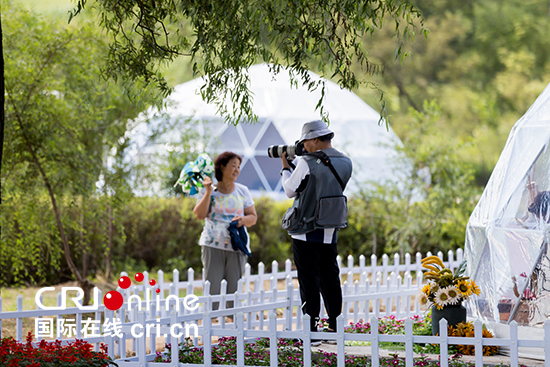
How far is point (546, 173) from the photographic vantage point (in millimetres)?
5113

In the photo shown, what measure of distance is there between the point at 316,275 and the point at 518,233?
5.67 ft

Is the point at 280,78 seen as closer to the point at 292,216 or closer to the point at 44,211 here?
the point at 44,211

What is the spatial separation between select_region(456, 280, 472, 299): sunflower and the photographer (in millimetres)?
1045

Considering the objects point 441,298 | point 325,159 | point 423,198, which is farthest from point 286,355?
point 423,198

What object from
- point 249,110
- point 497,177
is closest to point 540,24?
point 497,177

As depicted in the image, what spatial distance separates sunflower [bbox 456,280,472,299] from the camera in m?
5.02

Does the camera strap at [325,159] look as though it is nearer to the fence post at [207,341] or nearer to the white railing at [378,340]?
the white railing at [378,340]

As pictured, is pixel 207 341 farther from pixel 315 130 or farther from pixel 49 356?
pixel 315 130

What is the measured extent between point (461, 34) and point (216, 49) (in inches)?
1019

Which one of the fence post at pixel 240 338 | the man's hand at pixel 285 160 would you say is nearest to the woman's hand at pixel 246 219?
the man's hand at pixel 285 160

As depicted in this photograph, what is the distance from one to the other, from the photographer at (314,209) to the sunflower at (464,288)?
3.43 feet

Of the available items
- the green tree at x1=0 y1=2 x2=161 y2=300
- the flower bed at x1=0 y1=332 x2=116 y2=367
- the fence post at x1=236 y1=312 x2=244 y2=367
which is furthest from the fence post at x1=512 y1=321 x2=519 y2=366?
the green tree at x1=0 y1=2 x2=161 y2=300

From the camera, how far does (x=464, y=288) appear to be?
5.06 m

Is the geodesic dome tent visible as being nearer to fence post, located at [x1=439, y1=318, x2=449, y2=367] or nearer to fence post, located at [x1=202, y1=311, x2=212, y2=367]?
fence post, located at [x1=439, y1=318, x2=449, y2=367]
